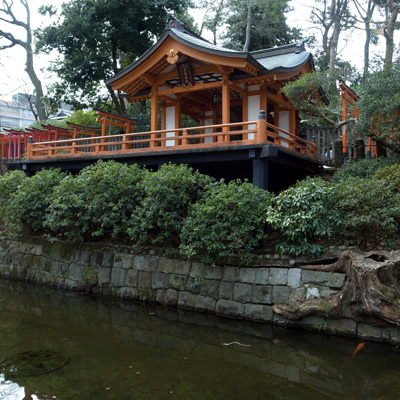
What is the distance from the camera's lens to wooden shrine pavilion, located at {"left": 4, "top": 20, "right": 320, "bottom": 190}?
394 inches

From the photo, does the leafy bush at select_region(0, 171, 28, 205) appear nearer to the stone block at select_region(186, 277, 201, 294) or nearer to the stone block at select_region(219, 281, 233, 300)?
the stone block at select_region(186, 277, 201, 294)

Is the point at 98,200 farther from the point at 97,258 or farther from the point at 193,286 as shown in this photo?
the point at 193,286

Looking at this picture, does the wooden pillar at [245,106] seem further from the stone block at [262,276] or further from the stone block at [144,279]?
the stone block at [262,276]

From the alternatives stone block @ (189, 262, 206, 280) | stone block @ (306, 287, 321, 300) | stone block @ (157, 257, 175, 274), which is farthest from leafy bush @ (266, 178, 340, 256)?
stone block @ (157, 257, 175, 274)

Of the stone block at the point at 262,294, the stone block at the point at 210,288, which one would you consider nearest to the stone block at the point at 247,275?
the stone block at the point at 262,294

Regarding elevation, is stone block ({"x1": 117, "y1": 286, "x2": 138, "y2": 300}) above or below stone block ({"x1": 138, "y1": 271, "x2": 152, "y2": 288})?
below

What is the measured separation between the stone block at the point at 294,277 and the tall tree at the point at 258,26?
18147 millimetres

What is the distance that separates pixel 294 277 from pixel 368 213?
178cm

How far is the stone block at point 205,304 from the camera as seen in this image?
8125 mm

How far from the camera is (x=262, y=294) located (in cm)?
761

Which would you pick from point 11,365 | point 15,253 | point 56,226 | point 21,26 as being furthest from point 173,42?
point 21,26

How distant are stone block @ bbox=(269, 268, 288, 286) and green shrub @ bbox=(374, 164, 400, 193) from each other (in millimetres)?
2586

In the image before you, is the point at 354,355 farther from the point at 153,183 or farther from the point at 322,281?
the point at 153,183

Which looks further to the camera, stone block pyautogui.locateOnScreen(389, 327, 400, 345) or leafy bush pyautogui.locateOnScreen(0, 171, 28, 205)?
leafy bush pyautogui.locateOnScreen(0, 171, 28, 205)
